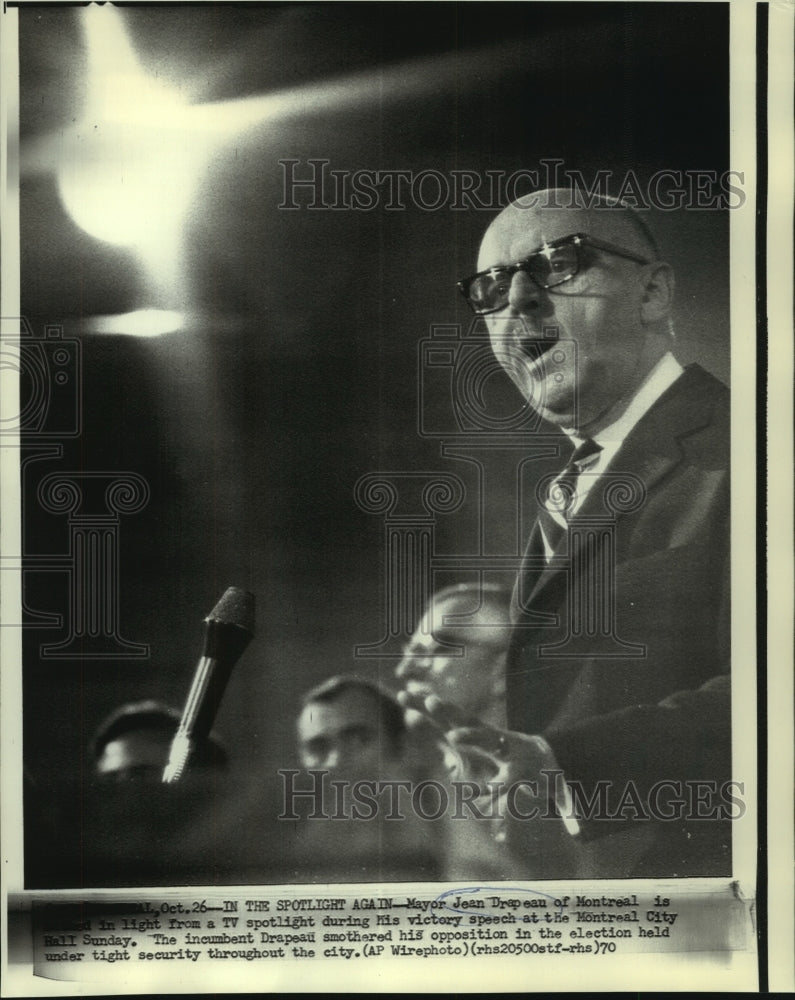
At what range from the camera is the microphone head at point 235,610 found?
184cm

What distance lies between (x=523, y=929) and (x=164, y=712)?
987 mm

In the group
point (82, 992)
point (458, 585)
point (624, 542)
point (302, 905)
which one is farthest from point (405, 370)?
point (82, 992)

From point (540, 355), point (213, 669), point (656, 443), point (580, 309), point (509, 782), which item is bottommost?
point (509, 782)

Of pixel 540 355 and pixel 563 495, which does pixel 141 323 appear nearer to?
pixel 540 355

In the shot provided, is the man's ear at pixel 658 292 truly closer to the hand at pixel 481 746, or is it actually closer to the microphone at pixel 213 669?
the hand at pixel 481 746

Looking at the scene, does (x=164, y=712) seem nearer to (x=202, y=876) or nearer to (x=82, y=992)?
(x=202, y=876)

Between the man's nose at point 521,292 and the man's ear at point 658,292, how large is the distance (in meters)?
0.27

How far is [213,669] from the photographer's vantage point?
1842 mm

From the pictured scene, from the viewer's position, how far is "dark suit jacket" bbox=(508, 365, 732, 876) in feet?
6.04

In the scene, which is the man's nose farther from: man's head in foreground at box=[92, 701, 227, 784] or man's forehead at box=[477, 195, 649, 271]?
man's head in foreground at box=[92, 701, 227, 784]

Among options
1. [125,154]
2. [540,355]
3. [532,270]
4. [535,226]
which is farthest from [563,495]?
[125,154]

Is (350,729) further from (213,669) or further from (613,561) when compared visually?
(613,561)

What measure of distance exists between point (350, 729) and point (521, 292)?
1118mm

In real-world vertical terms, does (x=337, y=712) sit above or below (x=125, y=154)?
below
